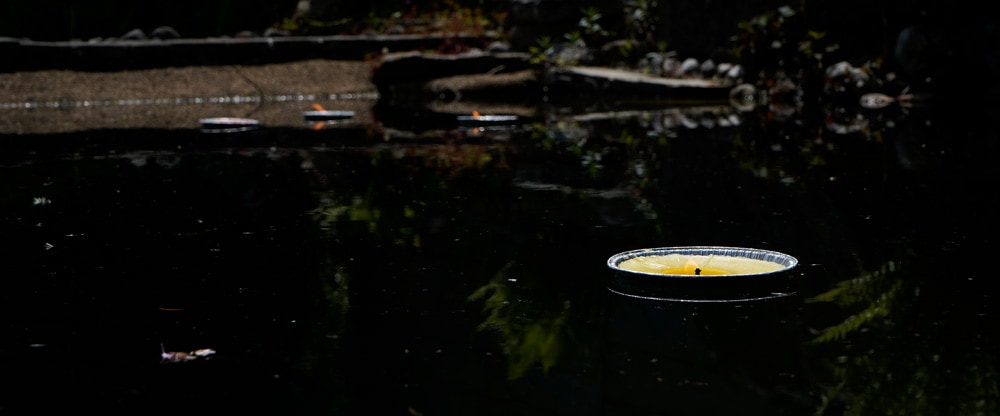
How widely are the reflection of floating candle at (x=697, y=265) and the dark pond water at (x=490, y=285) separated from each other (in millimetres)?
136

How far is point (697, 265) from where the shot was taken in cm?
446

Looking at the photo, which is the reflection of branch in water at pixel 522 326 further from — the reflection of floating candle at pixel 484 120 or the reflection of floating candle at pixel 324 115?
the reflection of floating candle at pixel 324 115

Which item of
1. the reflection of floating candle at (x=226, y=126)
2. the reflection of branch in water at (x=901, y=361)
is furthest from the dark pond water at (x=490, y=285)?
the reflection of floating candle at (x=226, y=126)

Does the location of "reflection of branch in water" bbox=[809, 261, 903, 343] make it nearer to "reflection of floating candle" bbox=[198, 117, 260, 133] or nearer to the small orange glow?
the small orange glow

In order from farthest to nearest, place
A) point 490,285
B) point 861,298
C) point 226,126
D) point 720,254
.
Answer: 1. point 226,126
2. point 720,254
3. point 490,285
4. point 861,298

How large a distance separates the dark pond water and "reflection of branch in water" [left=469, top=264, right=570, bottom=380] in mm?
12

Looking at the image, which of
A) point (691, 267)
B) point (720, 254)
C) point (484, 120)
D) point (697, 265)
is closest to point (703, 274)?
point (691, 267)

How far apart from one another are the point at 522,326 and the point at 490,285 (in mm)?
560

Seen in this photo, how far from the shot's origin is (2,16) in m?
19.2

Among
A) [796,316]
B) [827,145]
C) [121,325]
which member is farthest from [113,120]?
[796,316]

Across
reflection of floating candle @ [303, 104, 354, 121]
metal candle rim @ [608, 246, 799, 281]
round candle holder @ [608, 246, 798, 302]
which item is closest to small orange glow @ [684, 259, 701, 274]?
round candle holder @ [608, 246, 798, 302]

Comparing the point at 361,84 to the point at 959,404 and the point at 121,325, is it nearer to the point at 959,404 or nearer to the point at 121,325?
the point at 121,325

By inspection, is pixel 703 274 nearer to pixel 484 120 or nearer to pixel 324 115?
pixel 484 120

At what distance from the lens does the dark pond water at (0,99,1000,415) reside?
321 centimetres
